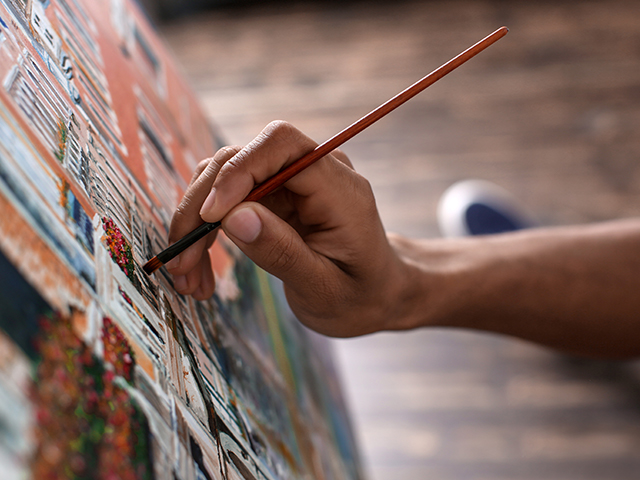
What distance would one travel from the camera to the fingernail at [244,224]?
1.31ft

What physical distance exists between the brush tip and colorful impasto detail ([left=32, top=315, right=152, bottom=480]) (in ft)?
0.33

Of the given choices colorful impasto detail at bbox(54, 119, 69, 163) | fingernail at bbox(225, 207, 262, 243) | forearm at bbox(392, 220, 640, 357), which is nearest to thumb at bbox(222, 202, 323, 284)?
fingernail at bbox(225, 207, 262, 243)

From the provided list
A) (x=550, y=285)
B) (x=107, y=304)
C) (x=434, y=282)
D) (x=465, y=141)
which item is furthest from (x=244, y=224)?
(x=465, y=141)

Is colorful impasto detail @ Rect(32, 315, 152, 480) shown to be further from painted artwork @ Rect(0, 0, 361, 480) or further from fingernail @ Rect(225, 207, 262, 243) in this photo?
fingernail @ Rect(225, 207, 262, 243)

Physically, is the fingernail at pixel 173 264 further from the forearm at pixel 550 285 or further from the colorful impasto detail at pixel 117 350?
the forearm at pixel 550 285

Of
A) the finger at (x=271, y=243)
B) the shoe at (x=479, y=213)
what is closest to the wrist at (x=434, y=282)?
the finger at (x=271, y=243)

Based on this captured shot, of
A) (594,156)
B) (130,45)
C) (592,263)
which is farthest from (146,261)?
(594,156)

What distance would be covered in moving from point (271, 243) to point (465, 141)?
1.56 metres

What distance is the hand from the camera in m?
0.41

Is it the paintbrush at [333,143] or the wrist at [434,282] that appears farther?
the wrist at [434,282]

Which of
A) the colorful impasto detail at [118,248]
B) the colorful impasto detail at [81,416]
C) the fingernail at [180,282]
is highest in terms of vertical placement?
the fingernail at [180,282]

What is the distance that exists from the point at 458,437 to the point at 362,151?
1.01 meters

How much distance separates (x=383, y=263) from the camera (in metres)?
0.51

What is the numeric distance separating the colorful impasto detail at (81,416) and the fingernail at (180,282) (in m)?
0.14
